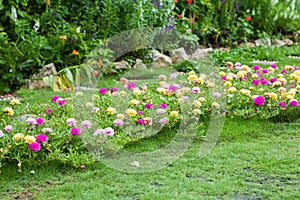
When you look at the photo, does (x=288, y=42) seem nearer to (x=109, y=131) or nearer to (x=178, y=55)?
(x=178, y=55)

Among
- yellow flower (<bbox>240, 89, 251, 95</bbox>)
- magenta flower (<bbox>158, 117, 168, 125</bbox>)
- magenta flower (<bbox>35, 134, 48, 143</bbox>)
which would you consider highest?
yellow flower (<bbox>240, 89, 251, 95</bbox>)

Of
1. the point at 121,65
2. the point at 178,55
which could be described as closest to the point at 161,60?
the point at 178,55

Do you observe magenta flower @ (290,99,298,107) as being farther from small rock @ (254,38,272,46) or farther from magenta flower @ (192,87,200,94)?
small rock @ (254,38,272,46)

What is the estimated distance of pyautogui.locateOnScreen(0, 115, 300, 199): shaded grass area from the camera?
283cm

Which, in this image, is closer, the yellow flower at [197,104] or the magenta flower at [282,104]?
the yellow flower at [197,104]

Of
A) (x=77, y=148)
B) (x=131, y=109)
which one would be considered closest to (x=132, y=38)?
(x=131, y=109)

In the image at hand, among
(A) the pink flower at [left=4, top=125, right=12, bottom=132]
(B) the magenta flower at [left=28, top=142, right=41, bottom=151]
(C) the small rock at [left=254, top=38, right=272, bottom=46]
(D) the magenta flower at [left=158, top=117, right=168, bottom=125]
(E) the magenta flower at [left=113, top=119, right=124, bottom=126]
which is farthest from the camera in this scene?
(C) the small rock at [left=254, top=38, right=272, bottom=46]

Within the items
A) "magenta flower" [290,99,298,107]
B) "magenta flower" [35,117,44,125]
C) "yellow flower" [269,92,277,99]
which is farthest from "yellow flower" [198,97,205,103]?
"magenta flower" [35,117,44,125]

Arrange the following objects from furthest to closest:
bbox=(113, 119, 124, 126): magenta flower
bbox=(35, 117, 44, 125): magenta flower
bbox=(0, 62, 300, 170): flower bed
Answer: bbox=(113, 119, 124, 126): magenta flower, bbox=(35, 117, 44, 125): magenta flower, bbox=(0, 62, 300, 170): flower bed

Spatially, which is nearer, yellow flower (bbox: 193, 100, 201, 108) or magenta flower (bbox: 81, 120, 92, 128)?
magenta flower (bbox: 81, 120, 92, 128)

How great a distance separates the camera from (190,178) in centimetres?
305

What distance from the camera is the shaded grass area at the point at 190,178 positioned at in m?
2.83

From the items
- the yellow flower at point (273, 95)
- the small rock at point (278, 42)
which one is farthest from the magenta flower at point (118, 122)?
the small rock at point (278, 42)

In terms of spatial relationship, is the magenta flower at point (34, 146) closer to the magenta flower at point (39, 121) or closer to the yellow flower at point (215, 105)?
the magenta flower at point (39, 121)
